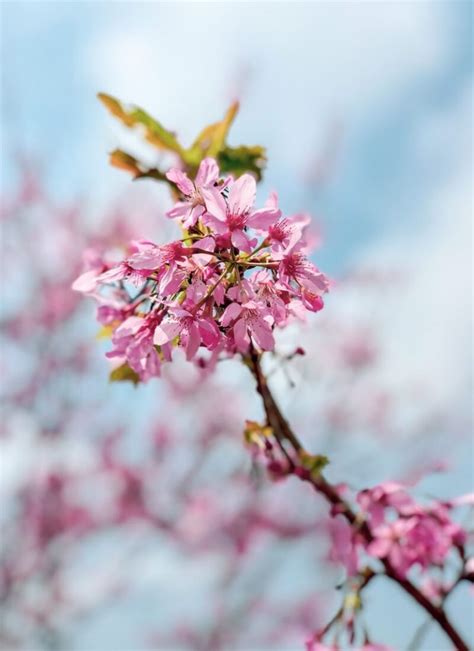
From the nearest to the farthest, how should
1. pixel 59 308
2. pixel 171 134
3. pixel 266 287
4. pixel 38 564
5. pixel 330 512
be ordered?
pixel 266 287
pixel 330 512
pixel 171 134
pixel 38 564
pixel 59 308

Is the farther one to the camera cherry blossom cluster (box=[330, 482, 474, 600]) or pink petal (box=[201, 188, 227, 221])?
cherry blossom cluster (box=[330, 482, 474, 600])

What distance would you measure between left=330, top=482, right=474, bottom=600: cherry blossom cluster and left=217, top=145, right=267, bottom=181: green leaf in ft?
2.98

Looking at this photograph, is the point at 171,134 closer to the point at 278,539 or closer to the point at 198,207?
the point at 198,207

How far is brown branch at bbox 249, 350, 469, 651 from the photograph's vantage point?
130 cm

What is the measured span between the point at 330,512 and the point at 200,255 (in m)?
0.67

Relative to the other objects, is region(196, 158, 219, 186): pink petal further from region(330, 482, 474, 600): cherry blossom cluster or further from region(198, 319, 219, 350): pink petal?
region(330, 482, 474, 600): cherry blossom cluster

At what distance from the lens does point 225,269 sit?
1076 millimetres

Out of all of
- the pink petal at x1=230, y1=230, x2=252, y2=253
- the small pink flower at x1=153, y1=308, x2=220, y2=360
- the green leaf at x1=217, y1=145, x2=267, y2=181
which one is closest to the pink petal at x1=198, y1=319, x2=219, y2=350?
the small pink flower at x1=153, y1=308, x2=220, y2=360

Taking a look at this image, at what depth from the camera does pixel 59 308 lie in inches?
357

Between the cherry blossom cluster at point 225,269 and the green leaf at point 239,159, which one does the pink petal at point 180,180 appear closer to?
the cherry blossom cluster at point 225,269

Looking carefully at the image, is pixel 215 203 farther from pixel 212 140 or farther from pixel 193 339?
pixel 212 140

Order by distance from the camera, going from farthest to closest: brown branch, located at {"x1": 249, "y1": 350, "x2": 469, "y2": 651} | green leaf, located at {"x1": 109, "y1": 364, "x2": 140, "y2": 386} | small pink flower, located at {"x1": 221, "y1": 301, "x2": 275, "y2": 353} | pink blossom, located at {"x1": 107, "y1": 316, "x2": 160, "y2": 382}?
green leaf, located at {"x1": 109, "y1": 364, "x2": 140, "y2": 386} < brown branch, located at {"x1": 249, "y1": 350, "x2": 469, "y2": 651} < pink blossom, located at {"x1": 107, "y1": 316, "x2": 160, "y2": 382} < small pink flower, located at {"x1": 221, "y1": 301, "x2": 275, "y2": 353}

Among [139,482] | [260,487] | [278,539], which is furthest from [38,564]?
[260,487]

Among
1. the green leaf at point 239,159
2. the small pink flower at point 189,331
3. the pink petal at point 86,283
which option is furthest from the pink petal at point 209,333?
the green leaf at point 239,159
